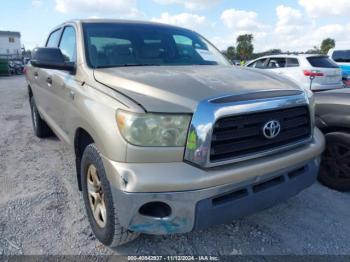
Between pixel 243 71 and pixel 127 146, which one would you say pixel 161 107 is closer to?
pixel 127 146

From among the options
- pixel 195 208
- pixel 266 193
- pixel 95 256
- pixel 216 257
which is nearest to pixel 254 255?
pixel 216 257

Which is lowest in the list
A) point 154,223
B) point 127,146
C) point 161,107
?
point 154,223

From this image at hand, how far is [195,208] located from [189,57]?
6.31ft

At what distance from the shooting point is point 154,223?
1.92 meters

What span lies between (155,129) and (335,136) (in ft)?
7.27

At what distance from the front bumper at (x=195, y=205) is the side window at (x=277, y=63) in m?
8.42

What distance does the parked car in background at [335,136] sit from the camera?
3.15m

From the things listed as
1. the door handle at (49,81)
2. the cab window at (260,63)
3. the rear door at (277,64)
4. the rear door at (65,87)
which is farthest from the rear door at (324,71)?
the door handle at (49,81)

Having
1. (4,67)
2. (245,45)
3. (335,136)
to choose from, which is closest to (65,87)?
(335,136)

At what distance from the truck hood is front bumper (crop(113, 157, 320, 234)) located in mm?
534

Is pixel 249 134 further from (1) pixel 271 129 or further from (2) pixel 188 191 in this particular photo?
(2) pixel 188 191

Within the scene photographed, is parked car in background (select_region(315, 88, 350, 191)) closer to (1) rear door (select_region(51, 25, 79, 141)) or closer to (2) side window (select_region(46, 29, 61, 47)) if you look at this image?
(1) rear door (select_region(51, 25, 79, 141))

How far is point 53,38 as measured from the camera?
4273mm

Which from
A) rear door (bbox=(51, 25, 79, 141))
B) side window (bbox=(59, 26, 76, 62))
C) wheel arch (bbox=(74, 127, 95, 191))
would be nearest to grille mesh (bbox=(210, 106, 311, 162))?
wheel arch (bbox=(74, 127, 95, 191))
